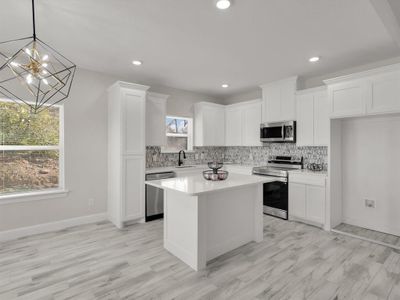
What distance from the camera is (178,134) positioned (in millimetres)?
5211

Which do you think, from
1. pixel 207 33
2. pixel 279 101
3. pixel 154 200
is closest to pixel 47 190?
pixel 154 200

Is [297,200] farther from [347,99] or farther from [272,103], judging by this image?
[272,103]

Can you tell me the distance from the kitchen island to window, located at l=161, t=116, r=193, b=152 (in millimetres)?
2323

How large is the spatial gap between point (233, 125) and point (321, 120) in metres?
Answer: 2.07

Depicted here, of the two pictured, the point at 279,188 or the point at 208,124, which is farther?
the point at 208,124

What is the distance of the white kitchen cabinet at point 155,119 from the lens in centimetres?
436

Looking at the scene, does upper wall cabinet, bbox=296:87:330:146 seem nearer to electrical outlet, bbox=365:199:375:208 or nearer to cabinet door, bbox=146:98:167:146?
electrical outlet, bbox=365:199:375:208

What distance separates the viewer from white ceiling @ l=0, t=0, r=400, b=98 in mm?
2148

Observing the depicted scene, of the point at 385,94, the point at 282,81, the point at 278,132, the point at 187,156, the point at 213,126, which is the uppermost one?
the point at 282,81

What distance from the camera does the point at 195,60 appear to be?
11.3ft

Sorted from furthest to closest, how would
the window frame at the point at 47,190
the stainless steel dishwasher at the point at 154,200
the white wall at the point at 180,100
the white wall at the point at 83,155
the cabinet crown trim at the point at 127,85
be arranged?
the white wall at the point at 180,100
the stainless steel dishwasher at the point at 154,200
the cabinet crown trim at the point at 127,85
the white wall at the point at 83,155
the window frame at the point at 47,190

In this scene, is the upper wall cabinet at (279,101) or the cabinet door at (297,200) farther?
the upper wall cabinet at (279,101)

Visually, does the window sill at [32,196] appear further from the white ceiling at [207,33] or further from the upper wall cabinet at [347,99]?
the upper wall cabinet at [347,99]

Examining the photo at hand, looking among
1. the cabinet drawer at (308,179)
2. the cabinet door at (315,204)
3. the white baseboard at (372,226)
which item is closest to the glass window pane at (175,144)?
the cabinet drawer at (308,179)
